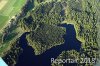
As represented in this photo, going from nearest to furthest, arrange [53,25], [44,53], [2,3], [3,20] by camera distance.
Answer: [44,53]
[53,25]
[3,20]
[2,3]

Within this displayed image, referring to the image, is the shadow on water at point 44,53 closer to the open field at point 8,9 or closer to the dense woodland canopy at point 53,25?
the dense woodland canopy at point 53,25

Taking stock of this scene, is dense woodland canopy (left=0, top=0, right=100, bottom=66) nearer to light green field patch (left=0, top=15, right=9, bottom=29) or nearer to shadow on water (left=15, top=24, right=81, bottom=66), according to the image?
shadow on water (left=15, top=24, right=81, bottom=66)

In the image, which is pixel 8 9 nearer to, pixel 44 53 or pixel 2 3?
pixel 2 3

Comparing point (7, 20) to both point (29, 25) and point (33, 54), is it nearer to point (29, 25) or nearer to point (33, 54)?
point (29, 25)

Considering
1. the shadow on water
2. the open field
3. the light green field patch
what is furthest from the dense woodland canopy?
the light green field patch

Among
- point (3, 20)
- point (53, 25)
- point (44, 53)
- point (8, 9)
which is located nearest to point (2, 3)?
point (8, 9)
